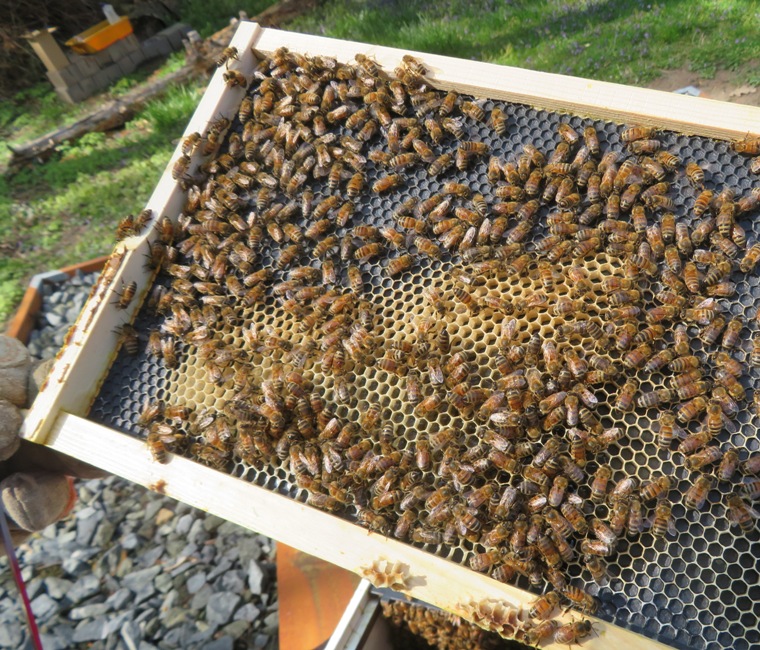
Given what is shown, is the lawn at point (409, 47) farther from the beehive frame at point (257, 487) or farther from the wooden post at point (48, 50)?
the beehive frame at point (257, 487)

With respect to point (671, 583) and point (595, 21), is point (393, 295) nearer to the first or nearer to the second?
point (671, 583)

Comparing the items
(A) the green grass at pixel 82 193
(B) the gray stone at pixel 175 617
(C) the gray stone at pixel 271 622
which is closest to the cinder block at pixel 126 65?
(A) the green grass at pixel 82 193

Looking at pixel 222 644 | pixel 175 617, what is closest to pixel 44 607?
pixel 175 617

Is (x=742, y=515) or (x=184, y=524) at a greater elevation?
(x=742, y=515)

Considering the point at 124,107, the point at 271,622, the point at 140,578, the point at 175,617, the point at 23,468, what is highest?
the point at 124,107

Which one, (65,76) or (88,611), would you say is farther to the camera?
(65,76)

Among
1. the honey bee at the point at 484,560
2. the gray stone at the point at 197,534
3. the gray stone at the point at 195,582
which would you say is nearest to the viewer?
the honey bee at the point at 484,560

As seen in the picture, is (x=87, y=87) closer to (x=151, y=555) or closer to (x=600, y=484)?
(x=151, y=555)
